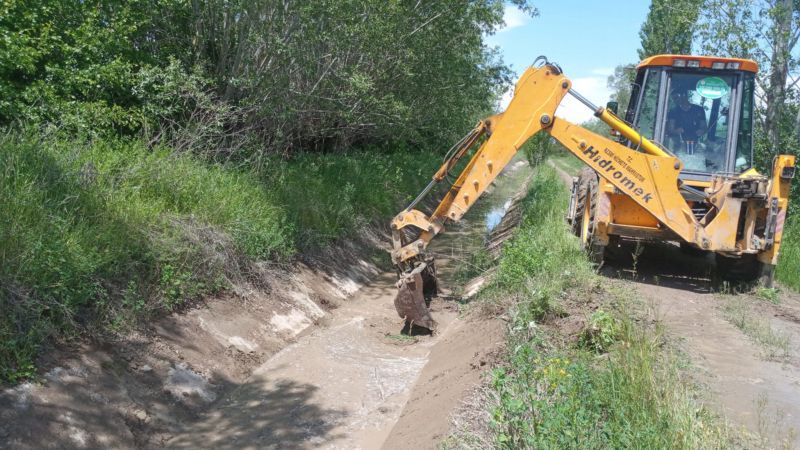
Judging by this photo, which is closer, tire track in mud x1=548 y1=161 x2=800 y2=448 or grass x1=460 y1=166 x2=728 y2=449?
A: grass x1=460 y1=166 x2=728 y2=449

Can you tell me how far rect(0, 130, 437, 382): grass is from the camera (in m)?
5.23

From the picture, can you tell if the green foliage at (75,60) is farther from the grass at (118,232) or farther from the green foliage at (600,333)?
the green foliage at (600,333)

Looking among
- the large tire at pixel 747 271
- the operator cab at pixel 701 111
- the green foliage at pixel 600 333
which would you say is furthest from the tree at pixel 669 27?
the green foliage at pixel 600 333

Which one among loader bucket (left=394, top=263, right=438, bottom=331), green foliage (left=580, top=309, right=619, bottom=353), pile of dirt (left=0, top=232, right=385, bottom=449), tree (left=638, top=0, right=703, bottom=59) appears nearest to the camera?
pile of dirt (left=0, top=232, right=385, bottom=449)

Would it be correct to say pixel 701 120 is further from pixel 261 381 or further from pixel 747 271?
pixel 261 381

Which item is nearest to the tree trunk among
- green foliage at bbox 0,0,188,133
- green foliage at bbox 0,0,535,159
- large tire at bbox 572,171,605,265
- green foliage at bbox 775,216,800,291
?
green foliage at bbox 775,216,800,291

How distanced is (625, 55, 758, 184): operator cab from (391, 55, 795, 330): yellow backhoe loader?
0.05 feet

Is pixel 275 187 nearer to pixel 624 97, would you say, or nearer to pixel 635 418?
pixel 635 418

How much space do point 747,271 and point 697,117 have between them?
2.27 m

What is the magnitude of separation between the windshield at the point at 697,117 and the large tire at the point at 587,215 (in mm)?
1258

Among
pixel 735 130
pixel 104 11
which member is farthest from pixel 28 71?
pixel 735 130

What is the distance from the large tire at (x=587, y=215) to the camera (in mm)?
8834

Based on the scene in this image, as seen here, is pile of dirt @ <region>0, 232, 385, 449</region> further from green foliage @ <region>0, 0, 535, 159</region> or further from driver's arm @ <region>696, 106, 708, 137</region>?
driver's arm @ <region>696, 106, 708, 137</region>

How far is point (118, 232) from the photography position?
21.2 feet
